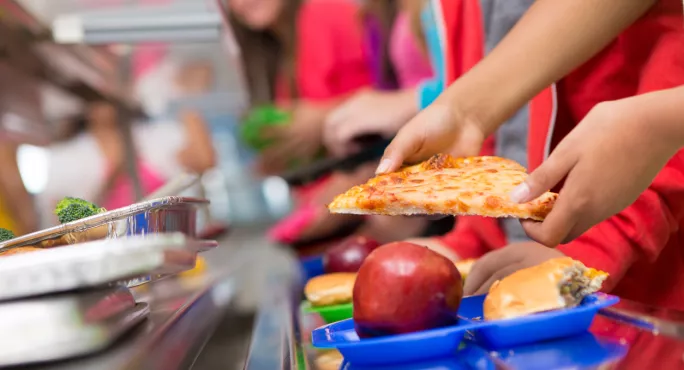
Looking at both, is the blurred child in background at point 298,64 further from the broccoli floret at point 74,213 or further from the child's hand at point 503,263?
the broccoli floret at point 74,213

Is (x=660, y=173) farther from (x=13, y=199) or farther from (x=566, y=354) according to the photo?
(x=13, y=199)

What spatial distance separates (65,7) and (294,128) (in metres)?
0.73

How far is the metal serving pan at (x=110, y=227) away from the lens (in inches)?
23.6

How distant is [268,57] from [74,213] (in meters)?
1.99

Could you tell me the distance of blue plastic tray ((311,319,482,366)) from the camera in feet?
1.81

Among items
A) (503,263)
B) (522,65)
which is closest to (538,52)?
(522,65)

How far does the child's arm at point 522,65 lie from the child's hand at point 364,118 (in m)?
0.17

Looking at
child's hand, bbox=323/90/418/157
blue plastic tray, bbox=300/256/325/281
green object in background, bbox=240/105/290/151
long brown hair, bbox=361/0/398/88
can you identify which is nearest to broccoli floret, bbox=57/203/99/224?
child's hand, bbox=323/90/418/157

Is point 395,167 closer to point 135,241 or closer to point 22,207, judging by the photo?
point 135,241

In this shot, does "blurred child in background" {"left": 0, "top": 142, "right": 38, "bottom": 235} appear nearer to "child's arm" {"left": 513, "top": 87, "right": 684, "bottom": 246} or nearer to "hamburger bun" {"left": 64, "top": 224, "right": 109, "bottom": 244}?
"hamburger bun" {"left": 64, "top": 224, "right": 109, "bottom": 244}

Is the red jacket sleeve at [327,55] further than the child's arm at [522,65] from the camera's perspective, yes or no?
Yes

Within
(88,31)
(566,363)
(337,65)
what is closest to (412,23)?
(88,31)

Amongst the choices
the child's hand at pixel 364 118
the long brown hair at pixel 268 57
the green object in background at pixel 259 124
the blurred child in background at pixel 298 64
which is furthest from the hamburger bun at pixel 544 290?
the long brown hair at pixel 268 57

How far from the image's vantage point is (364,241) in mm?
1218
